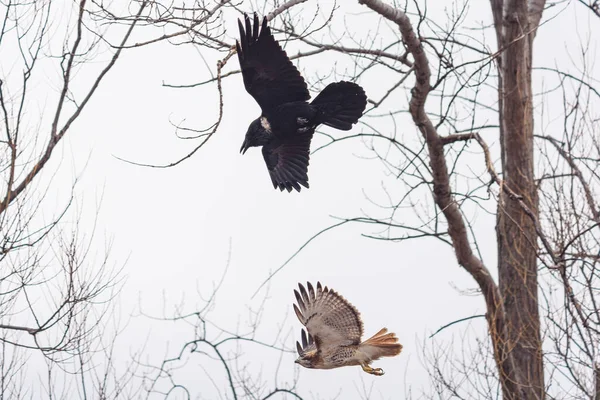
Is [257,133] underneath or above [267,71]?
underneath

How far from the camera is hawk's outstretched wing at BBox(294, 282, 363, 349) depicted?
17.8 feet

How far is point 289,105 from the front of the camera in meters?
5.78

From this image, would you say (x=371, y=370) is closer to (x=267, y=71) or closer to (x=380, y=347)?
(x=380, y=347)

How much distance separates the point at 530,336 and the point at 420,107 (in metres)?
2.40

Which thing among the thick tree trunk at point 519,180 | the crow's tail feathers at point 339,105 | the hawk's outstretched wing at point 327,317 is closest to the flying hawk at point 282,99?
the crow's tail feathers at point 339,105

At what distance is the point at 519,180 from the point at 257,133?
375cm

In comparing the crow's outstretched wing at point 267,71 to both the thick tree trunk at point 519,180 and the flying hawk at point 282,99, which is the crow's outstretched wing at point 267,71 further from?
the thick tree trunk at point 519,180

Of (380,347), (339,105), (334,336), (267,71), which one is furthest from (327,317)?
(267,71)

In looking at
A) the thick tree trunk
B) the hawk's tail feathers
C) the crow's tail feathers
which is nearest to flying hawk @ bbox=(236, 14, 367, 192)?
the crow's tail feathers

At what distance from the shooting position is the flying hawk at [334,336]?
5.44 metres

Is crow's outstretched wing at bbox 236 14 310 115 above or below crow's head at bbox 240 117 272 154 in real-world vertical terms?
Answer: above

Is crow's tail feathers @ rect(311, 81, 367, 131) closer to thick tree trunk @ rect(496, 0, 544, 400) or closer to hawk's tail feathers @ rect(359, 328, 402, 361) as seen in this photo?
hawk's tail feathers @ rect(359, 328, 402, 361)

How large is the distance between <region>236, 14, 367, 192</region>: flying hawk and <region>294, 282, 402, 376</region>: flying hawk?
967 millimetres

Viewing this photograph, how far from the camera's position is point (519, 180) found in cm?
871
